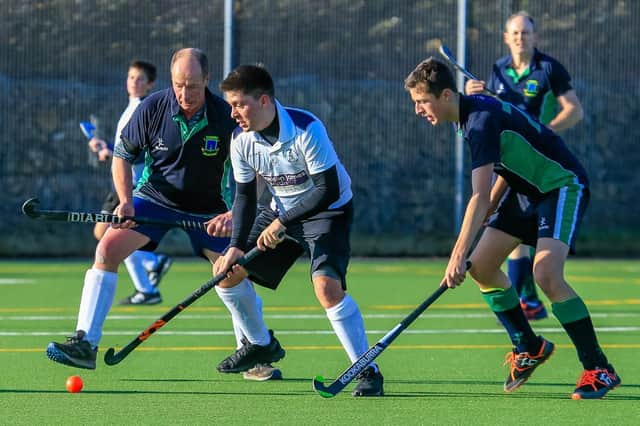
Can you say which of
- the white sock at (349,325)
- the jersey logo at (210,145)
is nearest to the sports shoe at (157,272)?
the jersey logo at (210,145)

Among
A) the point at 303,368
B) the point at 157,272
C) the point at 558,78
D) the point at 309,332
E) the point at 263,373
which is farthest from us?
the point at 157,272

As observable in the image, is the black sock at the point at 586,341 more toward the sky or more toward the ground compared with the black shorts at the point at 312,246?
more toward the ground

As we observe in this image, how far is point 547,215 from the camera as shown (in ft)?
19.8

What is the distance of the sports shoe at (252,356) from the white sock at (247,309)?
3 cm

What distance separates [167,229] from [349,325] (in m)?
1.21

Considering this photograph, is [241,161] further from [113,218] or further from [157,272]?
[157,272]

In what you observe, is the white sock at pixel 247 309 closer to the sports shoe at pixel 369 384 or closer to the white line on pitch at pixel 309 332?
the sports shoe at pixel 369 384

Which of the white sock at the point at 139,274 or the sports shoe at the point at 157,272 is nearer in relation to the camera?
the white sock at the point at 139,274

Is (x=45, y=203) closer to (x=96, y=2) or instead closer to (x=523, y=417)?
(x=96, y=2)

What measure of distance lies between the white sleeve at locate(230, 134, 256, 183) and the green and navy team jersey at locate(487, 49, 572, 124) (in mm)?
3133

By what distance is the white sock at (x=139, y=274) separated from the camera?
9727 millimetres

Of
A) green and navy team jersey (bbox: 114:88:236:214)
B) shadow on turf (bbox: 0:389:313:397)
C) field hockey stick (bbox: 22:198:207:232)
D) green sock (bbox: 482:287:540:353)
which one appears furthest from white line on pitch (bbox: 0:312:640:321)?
shadow on turf (bbox: 0:389:313:397)

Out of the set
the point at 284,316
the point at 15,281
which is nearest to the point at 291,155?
the point at 284,316

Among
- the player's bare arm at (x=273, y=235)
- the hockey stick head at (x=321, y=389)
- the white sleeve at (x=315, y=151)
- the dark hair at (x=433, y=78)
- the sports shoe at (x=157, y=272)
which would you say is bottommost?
the sports shoe at (x=157, y=272)
